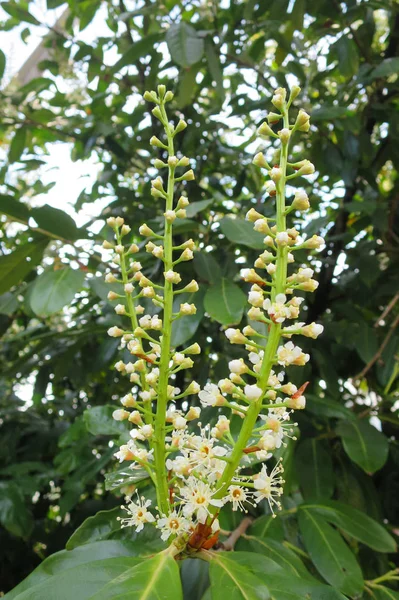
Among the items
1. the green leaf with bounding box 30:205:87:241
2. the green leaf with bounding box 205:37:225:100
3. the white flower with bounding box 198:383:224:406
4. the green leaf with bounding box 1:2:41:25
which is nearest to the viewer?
the white flower with bounding box 198:383:224:406

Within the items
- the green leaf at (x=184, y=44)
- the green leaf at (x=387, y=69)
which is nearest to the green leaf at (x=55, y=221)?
the green leaf at (x=184, y=44)

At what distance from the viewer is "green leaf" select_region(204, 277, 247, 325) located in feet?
4.08

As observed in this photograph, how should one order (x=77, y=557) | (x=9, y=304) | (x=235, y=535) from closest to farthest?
(x=77, y=557) → (x=235, y=535) → (x=9, y=304)

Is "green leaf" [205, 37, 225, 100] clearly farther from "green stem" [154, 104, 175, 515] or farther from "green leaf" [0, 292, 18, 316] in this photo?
"green stem" [154, 104, 175, 515]

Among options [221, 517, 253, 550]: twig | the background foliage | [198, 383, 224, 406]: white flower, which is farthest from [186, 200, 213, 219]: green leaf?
[221, 517, 253, 550]: twig

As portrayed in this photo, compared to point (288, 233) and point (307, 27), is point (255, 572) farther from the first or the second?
point (307, 27)

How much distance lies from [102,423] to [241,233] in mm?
587

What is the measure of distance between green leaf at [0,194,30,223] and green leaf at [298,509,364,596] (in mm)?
1108

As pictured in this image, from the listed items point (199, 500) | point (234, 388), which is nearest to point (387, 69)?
point (234, 388)

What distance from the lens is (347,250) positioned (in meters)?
2.08

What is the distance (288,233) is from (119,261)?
350mm

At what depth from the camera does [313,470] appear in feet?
5.19

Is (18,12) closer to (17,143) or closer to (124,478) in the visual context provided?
(17,143)

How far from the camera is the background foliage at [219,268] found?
4.48ft
